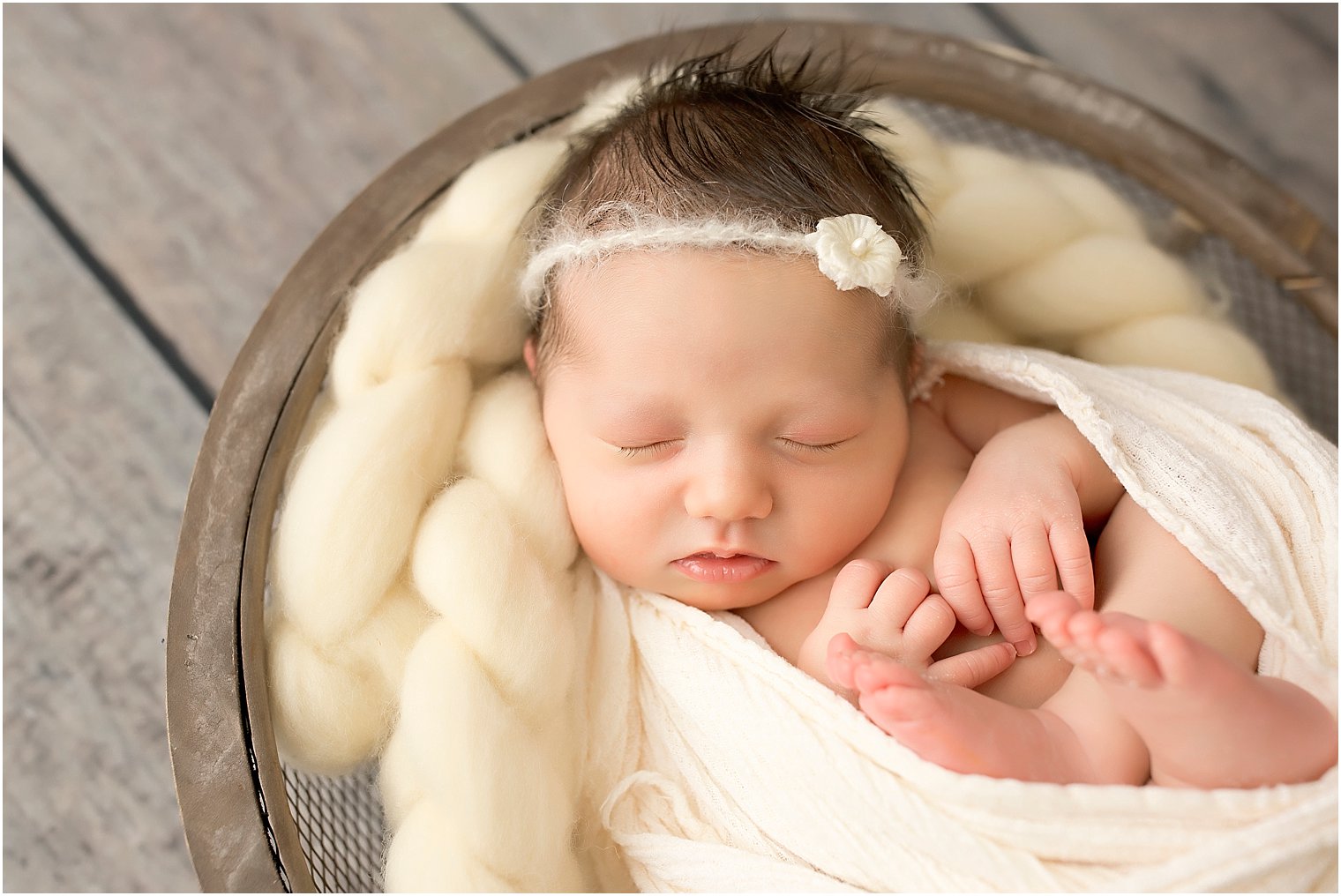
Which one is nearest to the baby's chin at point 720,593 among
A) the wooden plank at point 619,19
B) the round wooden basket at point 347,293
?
the round wooden basket at point 347,293

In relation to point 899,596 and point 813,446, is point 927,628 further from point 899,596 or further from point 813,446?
point 813,446

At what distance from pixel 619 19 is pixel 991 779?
3.96 ft

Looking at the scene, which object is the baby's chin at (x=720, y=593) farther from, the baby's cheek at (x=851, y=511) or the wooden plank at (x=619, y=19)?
the wooden plank at (x=619, y=19)

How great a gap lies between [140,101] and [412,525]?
2.97ft

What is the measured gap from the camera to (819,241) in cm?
83

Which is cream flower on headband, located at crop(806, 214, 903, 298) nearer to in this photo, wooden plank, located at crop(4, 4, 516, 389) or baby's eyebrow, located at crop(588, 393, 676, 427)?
baby's eyebrow, located at crop(588, 393, 676, 427)

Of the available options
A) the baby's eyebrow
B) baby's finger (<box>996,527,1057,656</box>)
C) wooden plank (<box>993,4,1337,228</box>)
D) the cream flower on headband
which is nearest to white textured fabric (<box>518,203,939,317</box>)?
the cream flower on headband

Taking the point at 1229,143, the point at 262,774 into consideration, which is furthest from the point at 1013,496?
the point at 1229,143

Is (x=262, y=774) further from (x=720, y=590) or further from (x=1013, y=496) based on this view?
(x=1013, y=496)

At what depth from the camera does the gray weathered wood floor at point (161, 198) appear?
47.8 inches

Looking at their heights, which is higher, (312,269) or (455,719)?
(312,269)

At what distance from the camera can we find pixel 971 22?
1579 mm

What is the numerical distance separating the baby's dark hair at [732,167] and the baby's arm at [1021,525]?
0.42ft

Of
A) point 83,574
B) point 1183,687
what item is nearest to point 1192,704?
point 1183,687
